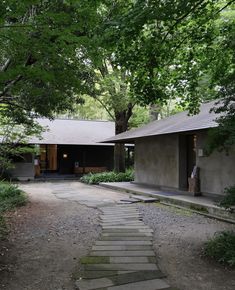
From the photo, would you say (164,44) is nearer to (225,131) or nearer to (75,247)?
(225,131)

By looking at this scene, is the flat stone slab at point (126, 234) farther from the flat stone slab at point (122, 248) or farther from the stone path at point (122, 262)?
the flat stone slab at point (122, 248)

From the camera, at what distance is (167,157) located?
1447 cm

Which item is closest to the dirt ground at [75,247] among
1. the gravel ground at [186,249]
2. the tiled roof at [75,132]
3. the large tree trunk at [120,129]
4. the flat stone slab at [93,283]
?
the gravel ground at [186,249]

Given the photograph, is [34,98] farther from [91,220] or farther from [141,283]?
[141,283]

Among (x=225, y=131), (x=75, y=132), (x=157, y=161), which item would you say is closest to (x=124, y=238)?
(x=225, y=131)

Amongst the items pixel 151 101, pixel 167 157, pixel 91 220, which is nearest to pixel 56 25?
pixel 151 101

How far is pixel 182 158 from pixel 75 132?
14.2 metres

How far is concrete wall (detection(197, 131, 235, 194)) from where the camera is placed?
35.4 feet

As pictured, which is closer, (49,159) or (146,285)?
(146,285)

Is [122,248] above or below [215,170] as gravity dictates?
below

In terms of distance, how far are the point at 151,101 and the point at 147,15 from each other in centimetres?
239

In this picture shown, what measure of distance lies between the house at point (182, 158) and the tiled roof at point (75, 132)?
268 inches

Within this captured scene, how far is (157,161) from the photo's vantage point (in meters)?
15.3

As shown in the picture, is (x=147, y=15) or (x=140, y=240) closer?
(x=147, y=15)
